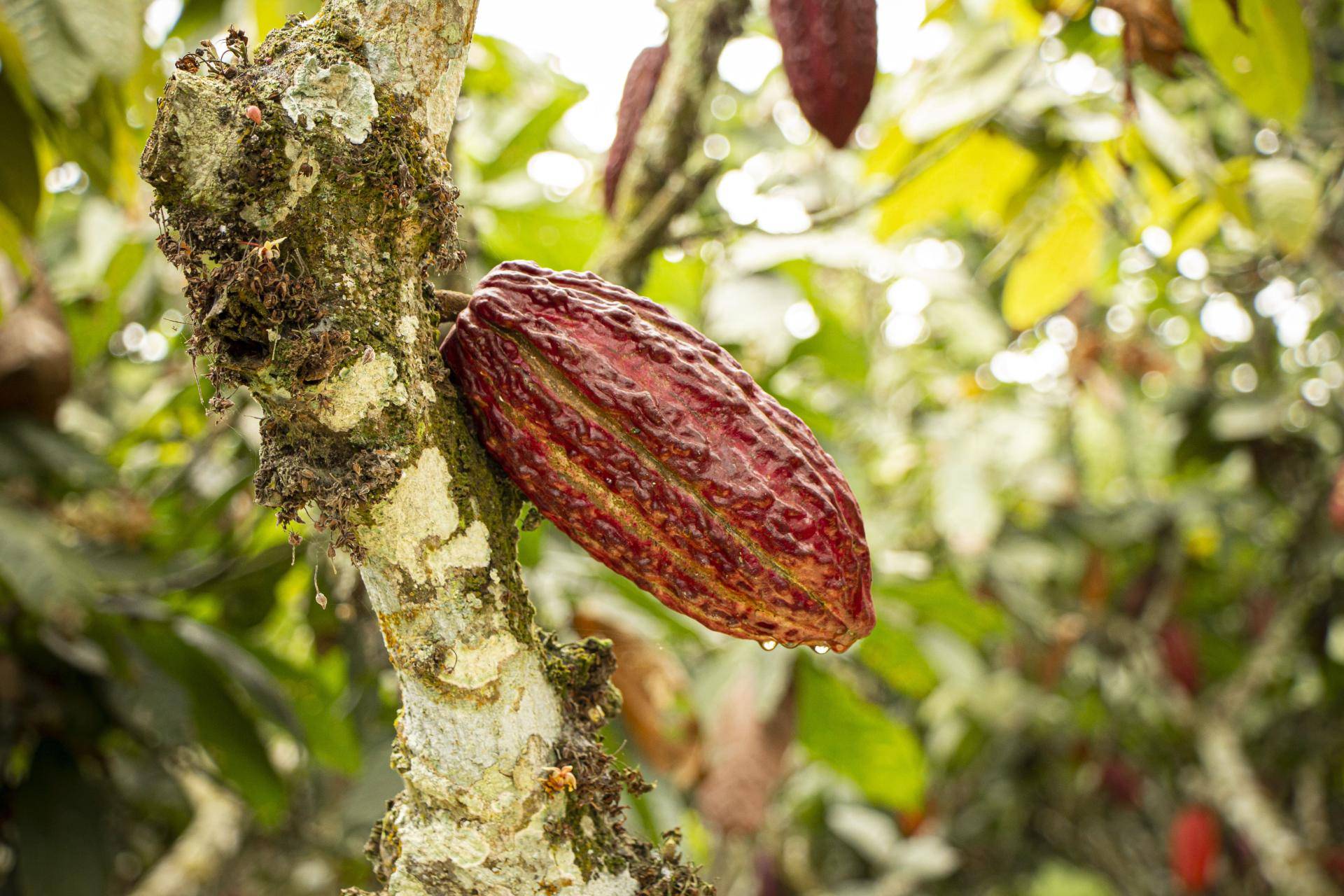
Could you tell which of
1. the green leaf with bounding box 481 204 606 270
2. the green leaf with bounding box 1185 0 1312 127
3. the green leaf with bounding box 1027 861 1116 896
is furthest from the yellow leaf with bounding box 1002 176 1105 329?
the green leaf with bounding box 1027 861 1116 896

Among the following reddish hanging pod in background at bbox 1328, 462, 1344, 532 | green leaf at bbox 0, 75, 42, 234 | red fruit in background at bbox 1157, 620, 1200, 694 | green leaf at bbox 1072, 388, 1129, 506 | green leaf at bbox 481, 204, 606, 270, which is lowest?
red fruit in background at bbox 1157, 620, 1200, 694

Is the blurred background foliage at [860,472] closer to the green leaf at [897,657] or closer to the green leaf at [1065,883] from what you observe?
the green leaf at [897,657]

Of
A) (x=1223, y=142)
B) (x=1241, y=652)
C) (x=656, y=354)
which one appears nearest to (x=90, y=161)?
(x=656, y=354)

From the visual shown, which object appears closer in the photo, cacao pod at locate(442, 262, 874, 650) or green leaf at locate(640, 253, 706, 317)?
cacao pod at locate(442, 262, 874, 650)

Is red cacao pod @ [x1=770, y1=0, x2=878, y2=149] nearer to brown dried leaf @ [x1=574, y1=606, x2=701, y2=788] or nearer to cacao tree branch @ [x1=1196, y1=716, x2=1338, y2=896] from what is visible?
brown dried leaf @ [x1=574, y1=606, x2=701, y2=788]

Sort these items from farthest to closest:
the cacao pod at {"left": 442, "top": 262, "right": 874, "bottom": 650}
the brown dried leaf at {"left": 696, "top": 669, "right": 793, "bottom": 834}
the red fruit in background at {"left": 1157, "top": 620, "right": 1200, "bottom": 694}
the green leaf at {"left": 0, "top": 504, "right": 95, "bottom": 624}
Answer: the red fruit in background at {"left": 1157, "top": 620, "right": 1200, "bottom": 694} → the brown dried leaf at {"left": 696, "top": 669, "right": 793, "bottom": 834} → the green leaf at {"left": 0, "top": 504, "right": 95, "bottom": 624} → the cacao pod at {"left": 442, "top": 262, "right": 874, "bottom": 650}

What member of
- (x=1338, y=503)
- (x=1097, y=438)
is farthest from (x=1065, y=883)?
(x=1338, y=503)

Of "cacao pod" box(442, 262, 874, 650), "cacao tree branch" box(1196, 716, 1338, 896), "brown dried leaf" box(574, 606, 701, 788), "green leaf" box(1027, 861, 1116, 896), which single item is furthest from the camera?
"green leaf" box(1027, 861, 1116, 896)
